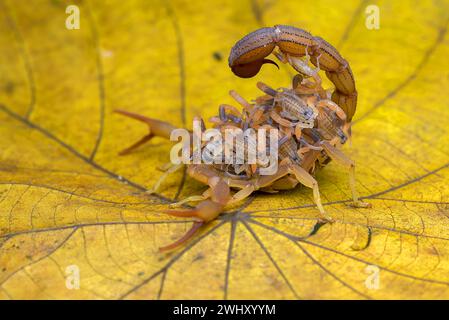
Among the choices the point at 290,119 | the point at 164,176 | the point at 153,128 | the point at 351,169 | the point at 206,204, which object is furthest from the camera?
the point at 153,128

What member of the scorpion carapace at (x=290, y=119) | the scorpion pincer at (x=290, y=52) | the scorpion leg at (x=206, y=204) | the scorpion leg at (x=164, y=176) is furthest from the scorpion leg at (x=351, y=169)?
the scorpion leg at (x=164, y=176)

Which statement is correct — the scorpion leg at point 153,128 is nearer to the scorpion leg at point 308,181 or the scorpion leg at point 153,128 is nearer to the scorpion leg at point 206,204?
the scorpion leg at point 206,204

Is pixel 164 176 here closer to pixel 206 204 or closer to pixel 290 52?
pixel 206 204

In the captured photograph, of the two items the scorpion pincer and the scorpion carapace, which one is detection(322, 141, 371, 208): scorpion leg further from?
the scorpion pincer

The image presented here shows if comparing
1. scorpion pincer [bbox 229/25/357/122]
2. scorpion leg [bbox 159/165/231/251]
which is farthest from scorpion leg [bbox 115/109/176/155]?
scorpion pincer [bbox 229/25/357/122]

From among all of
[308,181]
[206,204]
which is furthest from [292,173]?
[206,204]

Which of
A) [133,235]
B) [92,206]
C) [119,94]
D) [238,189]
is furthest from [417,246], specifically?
[119,94]

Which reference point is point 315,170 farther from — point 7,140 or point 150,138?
point 7,140
